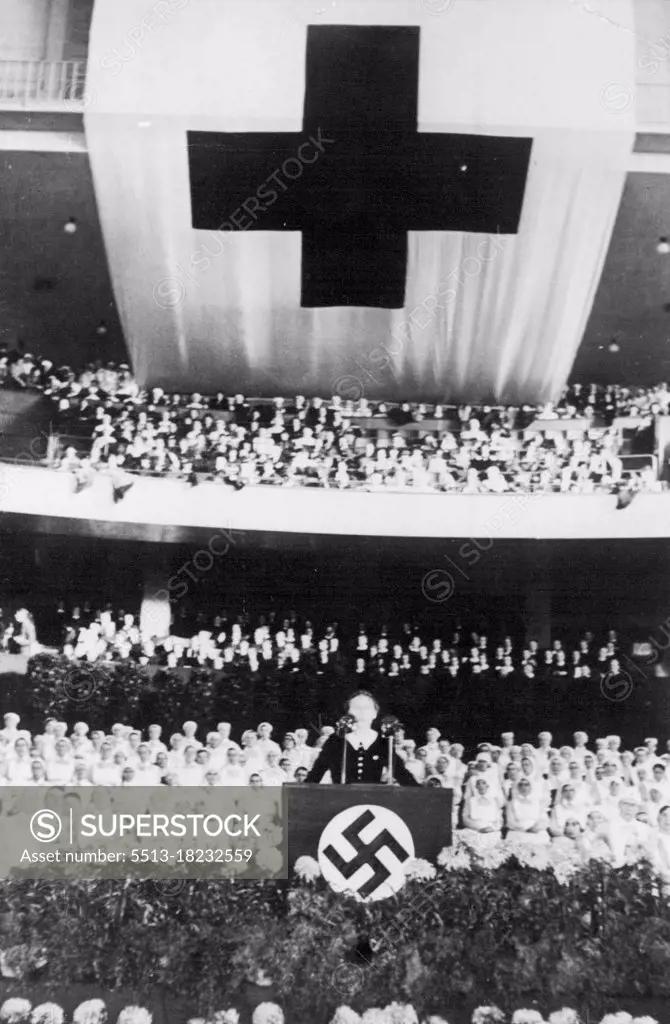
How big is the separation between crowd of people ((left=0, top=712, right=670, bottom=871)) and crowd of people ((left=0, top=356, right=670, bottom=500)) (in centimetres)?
123

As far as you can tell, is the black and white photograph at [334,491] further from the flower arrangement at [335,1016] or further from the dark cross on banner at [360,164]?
the flower arrangement at [335,1016]

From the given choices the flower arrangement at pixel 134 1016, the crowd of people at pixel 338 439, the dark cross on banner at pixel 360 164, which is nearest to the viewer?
the flower arrangement at pixel 134 1016

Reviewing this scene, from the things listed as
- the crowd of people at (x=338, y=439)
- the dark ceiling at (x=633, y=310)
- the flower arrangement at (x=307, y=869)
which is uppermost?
the dark ceiling at (x=633, y=310)

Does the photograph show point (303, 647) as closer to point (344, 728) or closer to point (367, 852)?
point (344, 728)

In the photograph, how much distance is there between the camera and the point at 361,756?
3.85 metres

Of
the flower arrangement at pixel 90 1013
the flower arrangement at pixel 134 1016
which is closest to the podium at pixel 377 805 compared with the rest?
the flower arrangement at pixel 134 1016

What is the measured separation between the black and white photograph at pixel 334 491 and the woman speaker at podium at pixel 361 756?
0.02 m

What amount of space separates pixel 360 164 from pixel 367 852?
3.26 meters

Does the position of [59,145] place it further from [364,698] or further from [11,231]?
[364,698]

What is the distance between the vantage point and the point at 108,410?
13.4 feet

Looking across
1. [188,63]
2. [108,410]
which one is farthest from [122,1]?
[108,410]

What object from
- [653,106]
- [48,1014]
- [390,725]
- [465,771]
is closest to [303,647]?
[390,725]

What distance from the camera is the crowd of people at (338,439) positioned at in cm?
402

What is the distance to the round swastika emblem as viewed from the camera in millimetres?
3766
